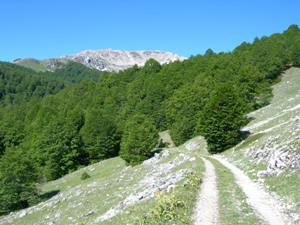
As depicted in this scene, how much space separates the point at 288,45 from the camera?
11769cm

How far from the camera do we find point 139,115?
A: 256 feet

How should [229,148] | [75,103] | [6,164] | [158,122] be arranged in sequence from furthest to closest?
[75,103] → [158,122] → [6,164] → [229,148]

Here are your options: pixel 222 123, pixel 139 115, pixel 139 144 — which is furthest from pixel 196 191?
pixel 139 115

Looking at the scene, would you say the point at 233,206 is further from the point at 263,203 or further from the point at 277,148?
the point at 277,148

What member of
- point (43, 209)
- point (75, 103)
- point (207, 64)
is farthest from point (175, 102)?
point (75, 103)

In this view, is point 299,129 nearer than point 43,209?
Yes

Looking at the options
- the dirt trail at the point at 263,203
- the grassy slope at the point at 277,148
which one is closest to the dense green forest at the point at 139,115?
the grassy slope at the point at 277,148

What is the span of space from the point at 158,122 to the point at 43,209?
54.1 meters

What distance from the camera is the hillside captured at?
1969 cm

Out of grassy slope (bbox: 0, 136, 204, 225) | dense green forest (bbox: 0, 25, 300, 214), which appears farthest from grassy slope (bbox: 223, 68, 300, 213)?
dense green forest (bbox: 0, 25, 300, 214)

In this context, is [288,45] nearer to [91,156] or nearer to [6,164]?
[91,156]

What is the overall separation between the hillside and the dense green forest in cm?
566

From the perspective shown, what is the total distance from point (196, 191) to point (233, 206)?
4.56 m

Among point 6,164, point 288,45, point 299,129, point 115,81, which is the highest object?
point 115,81
